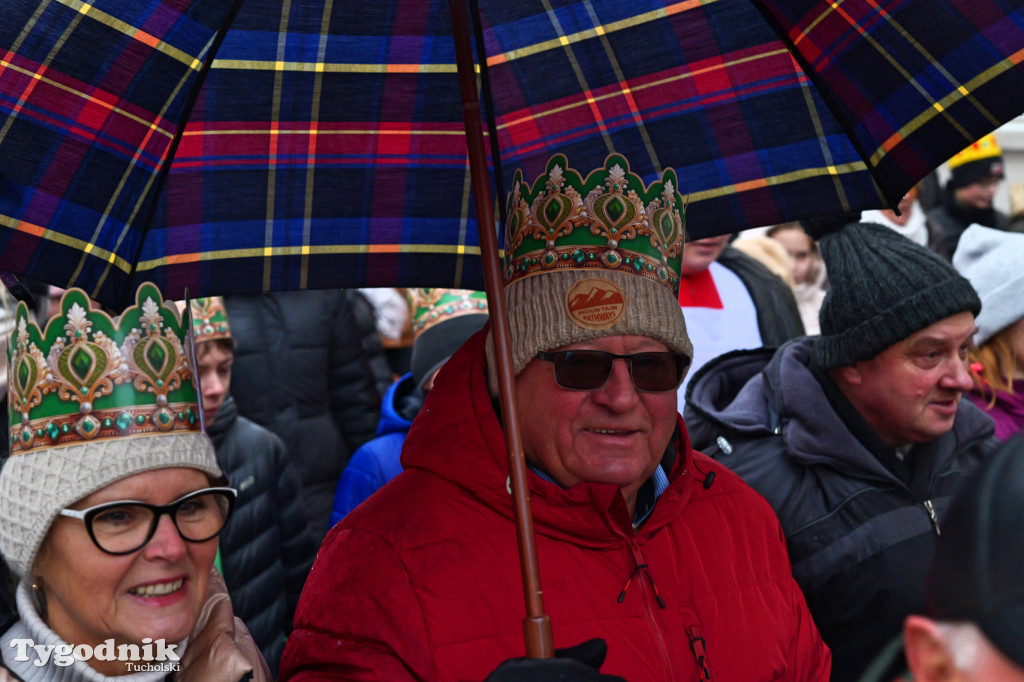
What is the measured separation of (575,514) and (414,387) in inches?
87.5

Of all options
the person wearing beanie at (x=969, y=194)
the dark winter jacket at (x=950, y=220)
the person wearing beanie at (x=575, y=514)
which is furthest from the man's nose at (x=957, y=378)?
the person wearing beanie at (x=969, y=194)

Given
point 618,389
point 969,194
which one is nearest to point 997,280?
point 618,389

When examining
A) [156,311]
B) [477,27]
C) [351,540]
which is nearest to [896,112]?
[477,27]

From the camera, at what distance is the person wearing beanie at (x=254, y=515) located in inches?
157

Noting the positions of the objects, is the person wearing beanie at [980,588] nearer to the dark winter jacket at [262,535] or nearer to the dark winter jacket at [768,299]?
the dark winter jacket at [262,535]

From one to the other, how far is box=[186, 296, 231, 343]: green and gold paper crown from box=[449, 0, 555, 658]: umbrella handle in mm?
2304

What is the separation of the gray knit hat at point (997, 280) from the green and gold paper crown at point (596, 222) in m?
2.28

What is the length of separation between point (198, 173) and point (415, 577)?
1.13m

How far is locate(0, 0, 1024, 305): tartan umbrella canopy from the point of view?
233cm

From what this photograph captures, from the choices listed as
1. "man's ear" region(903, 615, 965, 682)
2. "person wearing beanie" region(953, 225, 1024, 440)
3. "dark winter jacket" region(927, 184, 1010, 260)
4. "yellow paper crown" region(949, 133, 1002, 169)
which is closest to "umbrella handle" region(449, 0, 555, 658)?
"man's ear" region(903, 615, 965, 682)

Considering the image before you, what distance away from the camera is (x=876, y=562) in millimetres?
3189

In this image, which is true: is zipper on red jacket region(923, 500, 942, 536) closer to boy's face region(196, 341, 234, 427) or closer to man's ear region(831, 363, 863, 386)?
man's ear region(831, 363, 863, 386)

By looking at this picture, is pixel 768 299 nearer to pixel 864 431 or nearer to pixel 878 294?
pixel 878 294

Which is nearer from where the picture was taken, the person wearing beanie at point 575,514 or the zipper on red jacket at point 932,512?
the person wearing beanie at point 575,514
